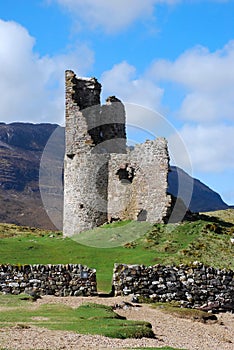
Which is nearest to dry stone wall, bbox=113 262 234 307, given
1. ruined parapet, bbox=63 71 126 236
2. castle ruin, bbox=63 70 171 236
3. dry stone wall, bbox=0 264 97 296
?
dry stone wall, bbox=0 264 97 296

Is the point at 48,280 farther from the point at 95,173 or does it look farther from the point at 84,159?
the point at 84,159

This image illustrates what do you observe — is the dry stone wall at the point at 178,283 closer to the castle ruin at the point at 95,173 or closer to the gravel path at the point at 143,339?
the gravel path at the point at 143,339

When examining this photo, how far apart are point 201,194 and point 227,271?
174 meters

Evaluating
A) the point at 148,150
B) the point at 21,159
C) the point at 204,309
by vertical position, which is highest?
the point at 21,159

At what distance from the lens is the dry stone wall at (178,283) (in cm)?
2464

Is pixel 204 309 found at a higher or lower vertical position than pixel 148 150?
lower

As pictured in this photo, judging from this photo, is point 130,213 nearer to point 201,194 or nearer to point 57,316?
point 57,316

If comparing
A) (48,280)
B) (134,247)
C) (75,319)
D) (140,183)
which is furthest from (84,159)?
(75,319)

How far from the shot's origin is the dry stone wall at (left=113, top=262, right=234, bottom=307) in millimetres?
24641

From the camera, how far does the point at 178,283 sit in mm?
25062

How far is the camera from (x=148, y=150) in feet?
141

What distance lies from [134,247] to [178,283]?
1224 cm

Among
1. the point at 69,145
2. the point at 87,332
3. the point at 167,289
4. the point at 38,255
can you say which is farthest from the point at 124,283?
the point at 69,145

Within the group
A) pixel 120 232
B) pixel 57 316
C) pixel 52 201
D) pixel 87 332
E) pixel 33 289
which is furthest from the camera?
pixel 52 201
